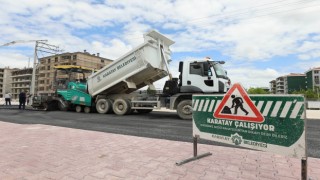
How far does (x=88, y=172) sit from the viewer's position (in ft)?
12.9

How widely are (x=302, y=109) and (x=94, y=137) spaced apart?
5256mm

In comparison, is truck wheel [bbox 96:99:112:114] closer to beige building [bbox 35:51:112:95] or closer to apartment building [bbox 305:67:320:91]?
beige building [bbox 35:51:112:95]

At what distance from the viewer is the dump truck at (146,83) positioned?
37.3 feet

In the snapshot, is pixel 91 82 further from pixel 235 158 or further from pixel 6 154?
pixel 235 158

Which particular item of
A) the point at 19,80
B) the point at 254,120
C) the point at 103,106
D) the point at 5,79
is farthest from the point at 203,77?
the point at 5,79

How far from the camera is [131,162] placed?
4.48 metres

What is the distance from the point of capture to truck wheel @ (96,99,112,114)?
48.0 feet

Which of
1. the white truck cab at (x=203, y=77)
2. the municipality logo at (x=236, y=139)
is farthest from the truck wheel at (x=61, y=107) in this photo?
the municipality logo at (x=236, y=139)

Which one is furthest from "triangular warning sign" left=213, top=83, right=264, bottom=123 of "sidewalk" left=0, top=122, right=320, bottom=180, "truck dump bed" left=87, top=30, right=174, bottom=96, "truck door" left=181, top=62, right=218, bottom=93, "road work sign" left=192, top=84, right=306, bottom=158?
"truck dump bed" left=87, top=30, right=174, bottom=96

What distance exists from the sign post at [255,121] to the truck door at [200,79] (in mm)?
6534

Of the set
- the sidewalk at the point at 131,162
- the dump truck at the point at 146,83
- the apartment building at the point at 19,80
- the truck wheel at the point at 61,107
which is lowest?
the sidewalk at the point at 131,162

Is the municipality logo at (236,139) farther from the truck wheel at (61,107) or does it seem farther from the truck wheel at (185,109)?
the truck wheel at (61,107)

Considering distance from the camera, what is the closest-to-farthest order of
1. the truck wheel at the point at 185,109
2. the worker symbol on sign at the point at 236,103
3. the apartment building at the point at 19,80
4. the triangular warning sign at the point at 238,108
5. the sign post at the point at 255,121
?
1. the sign post at the point at 255,121
2. the triangular warning sign at the point at 238,108
3. the worker symbol on sign at the point at 236,103
4. the truck wheel at the point at 185,109
5. the apartment building at the point at 19,80

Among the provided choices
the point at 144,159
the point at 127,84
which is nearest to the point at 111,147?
the point at 144,159
